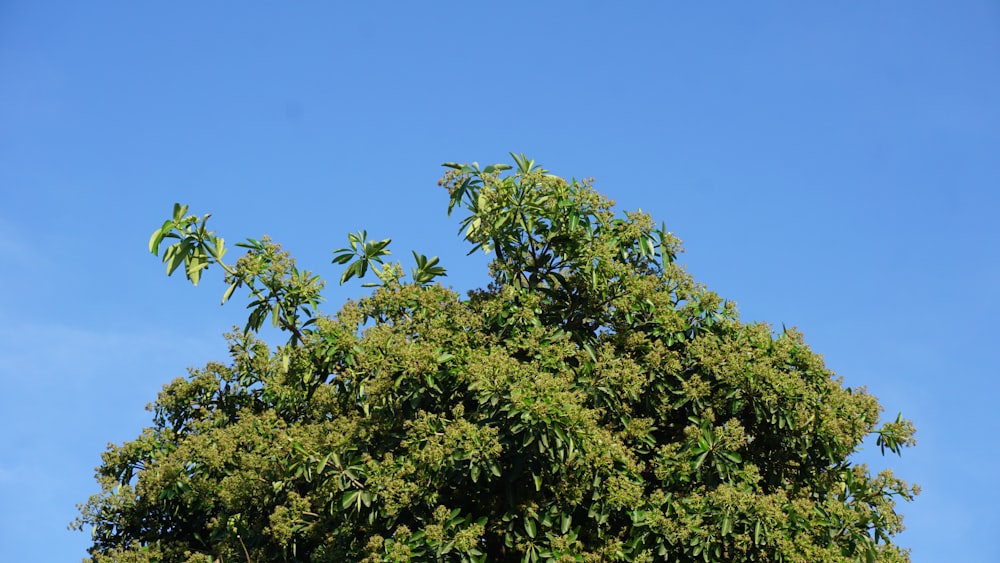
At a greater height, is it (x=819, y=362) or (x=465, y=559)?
(x=819, y=362)

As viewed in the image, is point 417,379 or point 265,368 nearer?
point 417,379

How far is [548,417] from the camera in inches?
378

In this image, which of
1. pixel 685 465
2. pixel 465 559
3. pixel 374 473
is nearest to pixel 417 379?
pixel 374 473

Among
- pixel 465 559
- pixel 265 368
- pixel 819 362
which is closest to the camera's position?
pixel 465 559

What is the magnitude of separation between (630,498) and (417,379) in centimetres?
247

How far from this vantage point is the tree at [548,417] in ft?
33.7

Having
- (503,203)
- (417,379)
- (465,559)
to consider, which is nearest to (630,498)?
(465,559)

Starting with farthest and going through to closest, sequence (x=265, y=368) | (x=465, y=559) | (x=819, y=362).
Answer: (x=265, y=368)
(x=819, y=362)
(x=465, y=559)

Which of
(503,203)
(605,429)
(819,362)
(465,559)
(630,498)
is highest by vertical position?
(503,203)

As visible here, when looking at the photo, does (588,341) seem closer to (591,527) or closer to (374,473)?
(591,527)

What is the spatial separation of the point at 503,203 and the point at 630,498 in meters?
3.42

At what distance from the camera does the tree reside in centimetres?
1026

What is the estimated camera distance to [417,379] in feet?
36.2

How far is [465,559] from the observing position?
10039mm
